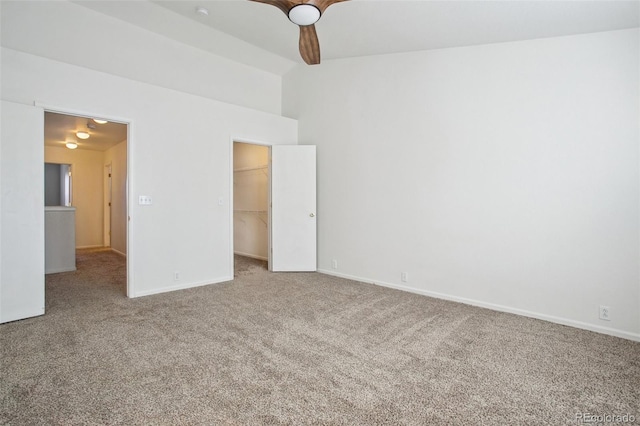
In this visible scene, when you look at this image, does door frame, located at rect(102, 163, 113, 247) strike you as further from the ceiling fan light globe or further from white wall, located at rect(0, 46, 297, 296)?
the ceiling fan light globe

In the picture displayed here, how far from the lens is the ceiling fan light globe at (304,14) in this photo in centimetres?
210

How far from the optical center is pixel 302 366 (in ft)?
7.01

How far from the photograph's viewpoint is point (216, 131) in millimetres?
4312

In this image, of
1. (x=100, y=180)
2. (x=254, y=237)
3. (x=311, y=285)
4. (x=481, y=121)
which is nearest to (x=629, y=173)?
(x=481, y=121)

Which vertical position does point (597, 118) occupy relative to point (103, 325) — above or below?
above

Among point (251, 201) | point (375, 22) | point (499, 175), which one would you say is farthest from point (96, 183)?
point (499, 175)

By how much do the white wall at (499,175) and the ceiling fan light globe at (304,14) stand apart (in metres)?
2.04

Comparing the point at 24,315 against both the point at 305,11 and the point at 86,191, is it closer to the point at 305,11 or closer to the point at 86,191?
the point at 305,11

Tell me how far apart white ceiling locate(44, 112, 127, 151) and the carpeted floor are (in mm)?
3115

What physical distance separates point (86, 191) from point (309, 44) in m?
7.63

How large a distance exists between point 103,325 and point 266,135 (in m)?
3.19

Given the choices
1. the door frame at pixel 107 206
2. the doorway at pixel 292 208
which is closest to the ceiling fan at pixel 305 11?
the doorway at pixel 292 208

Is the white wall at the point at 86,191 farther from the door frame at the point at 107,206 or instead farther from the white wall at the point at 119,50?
the white wall at the point at 119,50

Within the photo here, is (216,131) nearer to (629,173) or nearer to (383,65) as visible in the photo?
(383,65)
